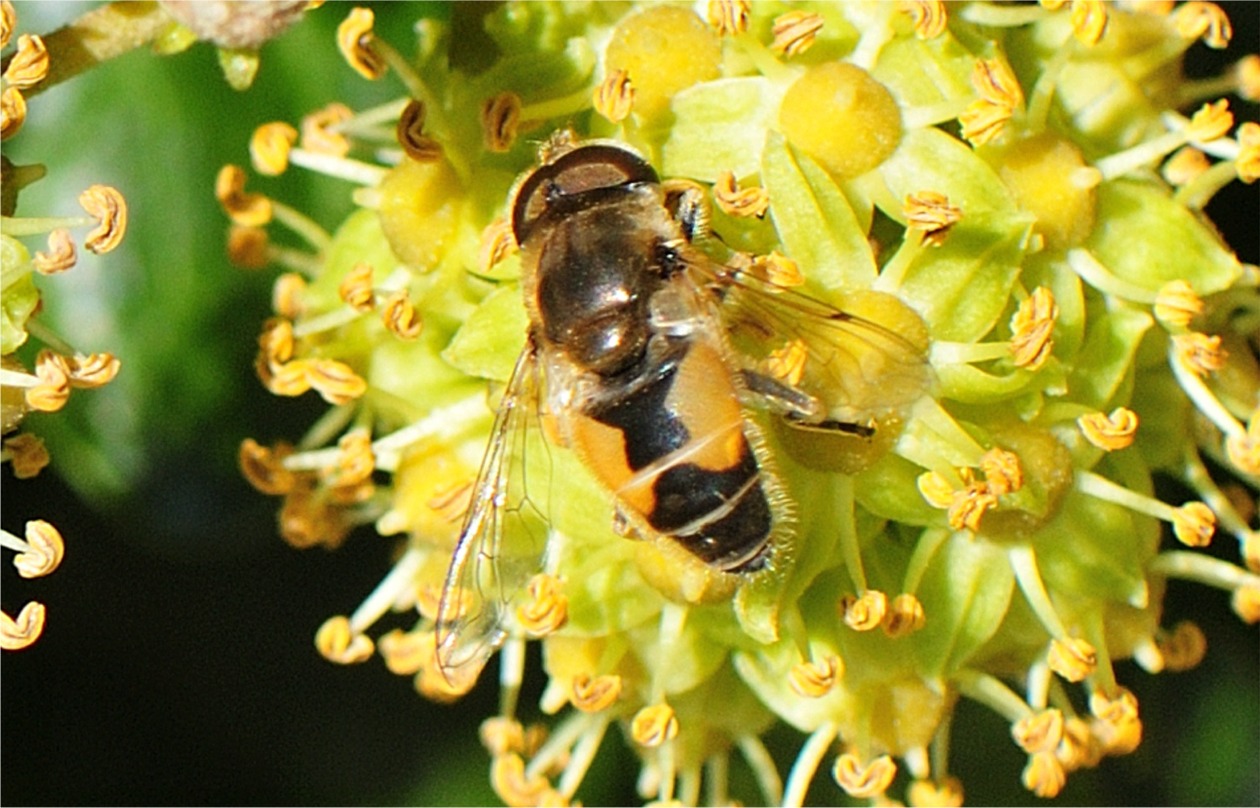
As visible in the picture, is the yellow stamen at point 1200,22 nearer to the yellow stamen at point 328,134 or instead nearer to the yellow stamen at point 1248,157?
the yellow stamen at point 1248,157

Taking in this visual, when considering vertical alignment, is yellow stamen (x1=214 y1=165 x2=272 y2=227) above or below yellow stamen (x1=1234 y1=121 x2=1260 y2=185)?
above

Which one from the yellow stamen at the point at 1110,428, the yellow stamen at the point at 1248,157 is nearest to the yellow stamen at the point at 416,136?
the yellow stamen at the point at 1110,428

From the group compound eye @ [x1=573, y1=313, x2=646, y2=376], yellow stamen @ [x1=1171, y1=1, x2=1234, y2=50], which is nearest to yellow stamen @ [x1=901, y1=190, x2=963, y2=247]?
compound eye @ [x1=573, y1=313, x2=646, y2=376]

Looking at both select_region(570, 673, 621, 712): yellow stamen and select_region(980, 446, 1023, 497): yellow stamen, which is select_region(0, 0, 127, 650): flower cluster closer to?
select_region(570, 673, 621, 712): yellow stamen

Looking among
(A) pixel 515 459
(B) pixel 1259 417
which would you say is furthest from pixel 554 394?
(B) pixel 1259 417

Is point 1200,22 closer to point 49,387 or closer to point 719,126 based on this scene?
point 719,126

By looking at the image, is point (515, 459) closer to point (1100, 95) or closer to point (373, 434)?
point (373, 434)

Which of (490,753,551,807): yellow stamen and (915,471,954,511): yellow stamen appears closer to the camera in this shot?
(915,471,954,511): yellow stamen
